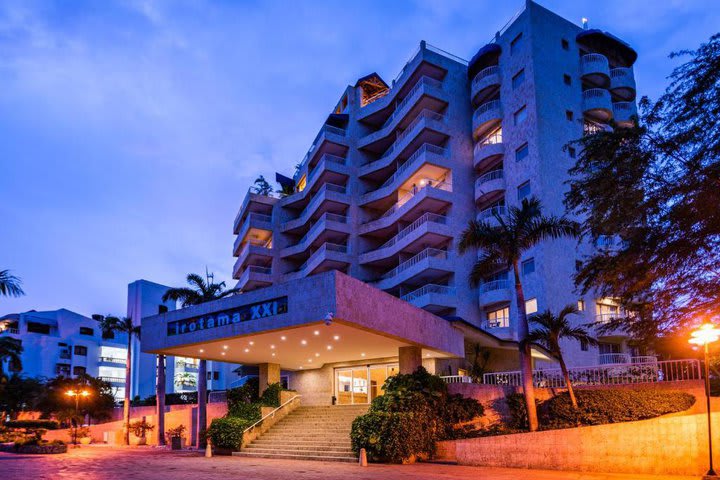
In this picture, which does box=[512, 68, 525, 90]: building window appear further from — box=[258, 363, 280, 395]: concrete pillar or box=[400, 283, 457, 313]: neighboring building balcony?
box=[258, 363, 280, 395]: concrete pillar

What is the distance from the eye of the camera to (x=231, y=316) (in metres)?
23.3

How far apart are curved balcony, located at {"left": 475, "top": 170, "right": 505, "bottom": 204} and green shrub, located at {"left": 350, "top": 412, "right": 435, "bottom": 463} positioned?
2314cm

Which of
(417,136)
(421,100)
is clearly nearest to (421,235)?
(417,136)

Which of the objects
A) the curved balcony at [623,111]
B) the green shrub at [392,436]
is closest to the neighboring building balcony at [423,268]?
the curved balcony at [623,111]

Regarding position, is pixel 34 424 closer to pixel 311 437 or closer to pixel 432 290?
pixel 311 437

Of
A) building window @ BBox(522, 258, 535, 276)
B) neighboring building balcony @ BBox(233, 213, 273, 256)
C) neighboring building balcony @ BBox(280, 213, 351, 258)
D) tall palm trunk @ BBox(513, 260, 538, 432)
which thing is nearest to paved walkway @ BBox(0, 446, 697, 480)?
tall palm trunk @ BBox(513, 260, 538, 432)

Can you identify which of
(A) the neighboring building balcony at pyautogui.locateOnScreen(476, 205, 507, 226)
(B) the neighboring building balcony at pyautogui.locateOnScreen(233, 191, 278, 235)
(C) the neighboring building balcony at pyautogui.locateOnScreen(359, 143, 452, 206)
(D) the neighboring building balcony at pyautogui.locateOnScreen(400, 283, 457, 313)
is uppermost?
(B) the neighboring building balcony at pyautogui.locateOnScreen(233, 191, 278, 235)

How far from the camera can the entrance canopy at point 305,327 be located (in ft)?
65.7

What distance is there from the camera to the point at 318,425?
26875 mm

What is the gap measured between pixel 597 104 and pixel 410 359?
26.1 m

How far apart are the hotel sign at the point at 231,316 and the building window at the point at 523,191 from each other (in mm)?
22131

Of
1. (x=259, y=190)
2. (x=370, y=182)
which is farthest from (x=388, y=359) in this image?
(x=259, y=190)

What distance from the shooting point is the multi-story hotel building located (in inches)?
1492

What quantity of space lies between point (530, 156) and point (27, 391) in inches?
2083
